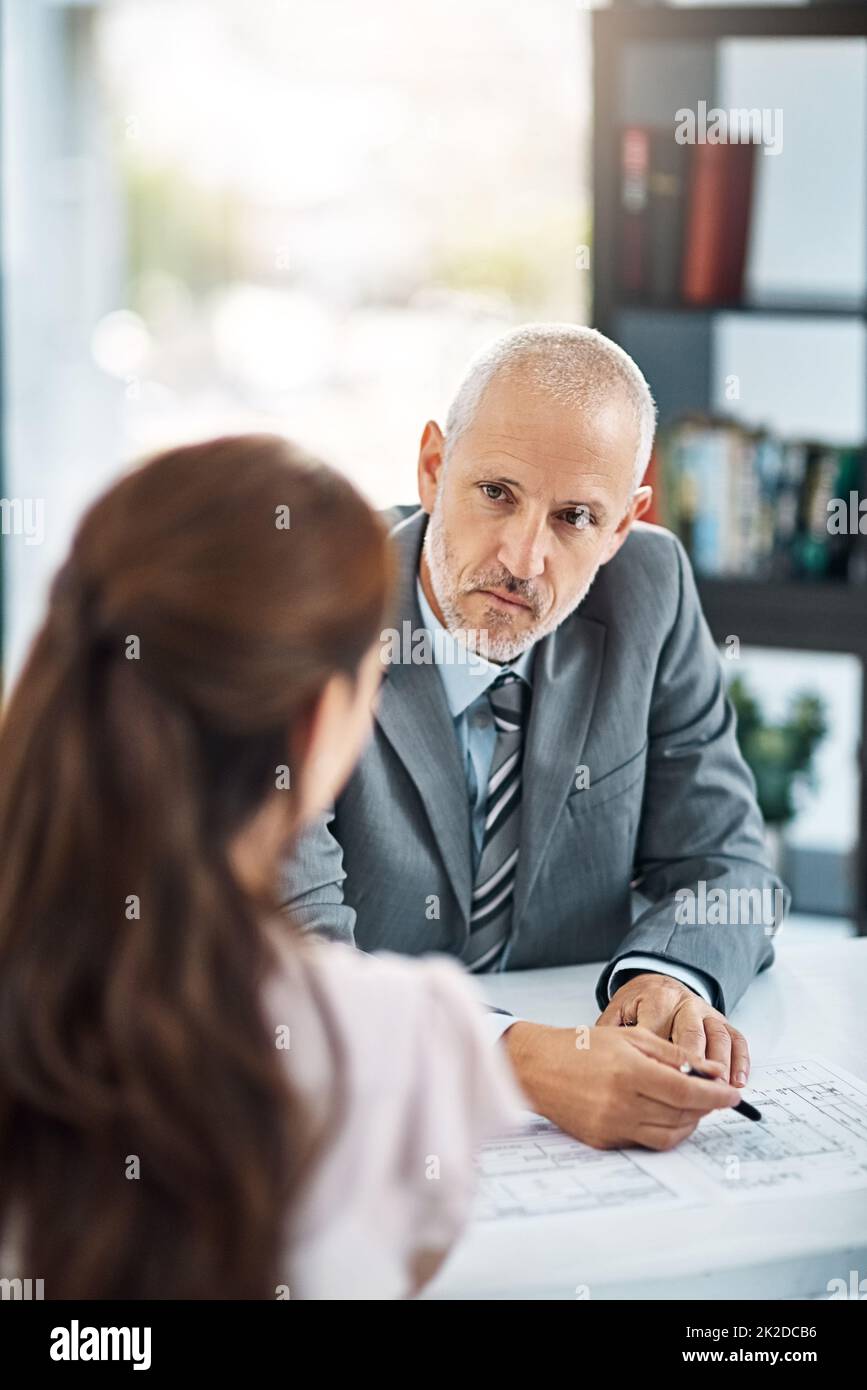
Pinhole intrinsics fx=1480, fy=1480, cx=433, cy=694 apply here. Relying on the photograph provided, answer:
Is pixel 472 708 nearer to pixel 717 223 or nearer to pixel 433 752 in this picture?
pixel 433 752

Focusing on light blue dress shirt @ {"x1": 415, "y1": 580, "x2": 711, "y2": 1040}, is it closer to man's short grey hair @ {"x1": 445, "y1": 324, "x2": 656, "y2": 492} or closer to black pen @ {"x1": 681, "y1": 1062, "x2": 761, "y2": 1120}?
→ man's short grey hair @ {"x1": 445, "y1": 324, "x2": 656, "y2": 492}

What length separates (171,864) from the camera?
2.61 ft

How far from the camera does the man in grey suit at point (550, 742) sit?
1.50m

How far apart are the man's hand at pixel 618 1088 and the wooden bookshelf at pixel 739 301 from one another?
1602 mm

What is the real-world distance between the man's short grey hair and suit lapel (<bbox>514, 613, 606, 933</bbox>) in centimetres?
21

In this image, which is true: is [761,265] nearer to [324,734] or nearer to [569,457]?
[569,457]

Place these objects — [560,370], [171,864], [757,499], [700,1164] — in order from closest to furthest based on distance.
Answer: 1. [171,864]
2. [700,1164]
3. [560,370]
4. [757,499]

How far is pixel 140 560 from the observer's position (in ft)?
2.58

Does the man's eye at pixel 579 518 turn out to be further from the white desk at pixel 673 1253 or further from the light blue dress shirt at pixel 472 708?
the white desk at pixel 673 1253

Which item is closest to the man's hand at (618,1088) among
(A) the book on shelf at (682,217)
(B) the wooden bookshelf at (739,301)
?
(B) the wooden bookshelf at (739,301)

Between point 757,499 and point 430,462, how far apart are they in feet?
4.06

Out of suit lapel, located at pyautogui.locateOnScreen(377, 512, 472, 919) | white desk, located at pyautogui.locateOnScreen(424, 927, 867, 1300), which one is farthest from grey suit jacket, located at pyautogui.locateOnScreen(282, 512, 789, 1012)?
white desk, located at pyautogui.locateOnScreen(424, 927, 867, 1300)

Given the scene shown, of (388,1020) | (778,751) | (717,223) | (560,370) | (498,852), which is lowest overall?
(778,751)

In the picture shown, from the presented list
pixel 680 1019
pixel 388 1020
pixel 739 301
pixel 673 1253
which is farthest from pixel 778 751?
pixel 388 1020
